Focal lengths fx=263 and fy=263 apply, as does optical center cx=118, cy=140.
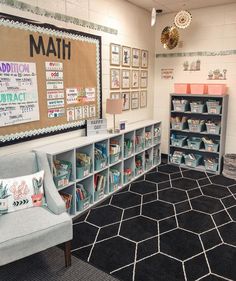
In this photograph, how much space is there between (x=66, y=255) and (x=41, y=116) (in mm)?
1388

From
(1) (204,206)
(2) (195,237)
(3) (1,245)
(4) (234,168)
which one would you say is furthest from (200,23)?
(3) (1,245)

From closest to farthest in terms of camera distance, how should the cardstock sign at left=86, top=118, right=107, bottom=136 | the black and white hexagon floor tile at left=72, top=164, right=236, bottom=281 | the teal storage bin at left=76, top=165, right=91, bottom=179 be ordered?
the black and white hexagon floor tile at left=72, top=164, right=236, bottom=281
the teal storage bin at left=76, top=165, right=91, bottom=179
the cardstock sign at left=86, top=118, right=107, bottom=136

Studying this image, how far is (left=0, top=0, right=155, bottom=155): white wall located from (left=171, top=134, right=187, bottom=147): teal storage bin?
64 centimetres

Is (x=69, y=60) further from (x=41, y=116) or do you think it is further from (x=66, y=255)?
(x=66, y=255)

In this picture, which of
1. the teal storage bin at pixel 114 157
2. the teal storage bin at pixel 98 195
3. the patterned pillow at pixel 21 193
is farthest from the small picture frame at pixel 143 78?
the patterned pillow at pixel 21 193

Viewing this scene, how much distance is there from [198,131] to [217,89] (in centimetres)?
73

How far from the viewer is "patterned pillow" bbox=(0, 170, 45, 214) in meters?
2.12

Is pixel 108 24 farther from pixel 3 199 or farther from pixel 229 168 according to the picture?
pixel 229 168

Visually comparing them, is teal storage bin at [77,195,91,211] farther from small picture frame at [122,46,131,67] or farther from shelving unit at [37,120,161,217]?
small picture frame at [122,46,131,67]

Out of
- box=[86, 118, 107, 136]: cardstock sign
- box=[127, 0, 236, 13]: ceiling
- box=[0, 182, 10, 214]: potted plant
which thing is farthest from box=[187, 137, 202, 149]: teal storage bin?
box=[0, 182, 10, 214]: potted plant

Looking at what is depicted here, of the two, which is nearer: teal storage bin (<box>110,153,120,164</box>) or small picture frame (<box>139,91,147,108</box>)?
teal storage bin (<box>110,153,120,164</box>)

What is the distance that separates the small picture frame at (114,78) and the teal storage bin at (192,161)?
1.72m

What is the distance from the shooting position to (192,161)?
445 cm

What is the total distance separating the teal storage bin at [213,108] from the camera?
4.11m
